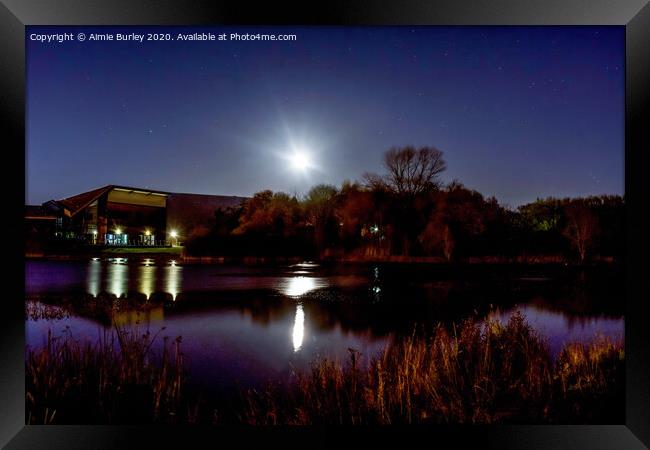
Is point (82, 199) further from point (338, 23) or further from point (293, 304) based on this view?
point (338, 23)

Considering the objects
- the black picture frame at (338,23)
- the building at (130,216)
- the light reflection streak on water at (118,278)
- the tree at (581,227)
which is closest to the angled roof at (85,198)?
the building at (130,216)

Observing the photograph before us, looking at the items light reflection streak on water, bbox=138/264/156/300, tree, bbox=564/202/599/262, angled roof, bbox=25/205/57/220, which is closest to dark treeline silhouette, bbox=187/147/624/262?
tree, bbox=564/202/599/262

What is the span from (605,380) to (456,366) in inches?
59.9

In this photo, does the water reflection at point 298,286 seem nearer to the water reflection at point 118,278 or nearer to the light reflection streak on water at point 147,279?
the light reflection streak on water at point 147,279

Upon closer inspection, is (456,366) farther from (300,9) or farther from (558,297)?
(300,9)

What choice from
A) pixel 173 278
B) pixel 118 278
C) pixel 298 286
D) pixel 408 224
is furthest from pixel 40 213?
pixel 408 224

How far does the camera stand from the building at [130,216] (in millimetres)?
4711

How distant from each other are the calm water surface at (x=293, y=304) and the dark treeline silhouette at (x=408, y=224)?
1.17 ft

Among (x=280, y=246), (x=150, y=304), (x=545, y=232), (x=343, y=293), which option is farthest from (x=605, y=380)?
(x=150, y=304)

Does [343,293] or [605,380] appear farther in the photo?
[343,293]

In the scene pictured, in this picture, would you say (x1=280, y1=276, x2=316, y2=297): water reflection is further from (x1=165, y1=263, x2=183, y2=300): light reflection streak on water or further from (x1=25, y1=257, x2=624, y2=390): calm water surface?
(x1=165, y1=263, x2=183, y2=300): light reflection streak on water

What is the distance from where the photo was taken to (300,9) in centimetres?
352

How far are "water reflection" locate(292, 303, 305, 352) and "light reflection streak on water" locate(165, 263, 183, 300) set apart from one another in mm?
1892

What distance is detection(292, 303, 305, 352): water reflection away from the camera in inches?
173
